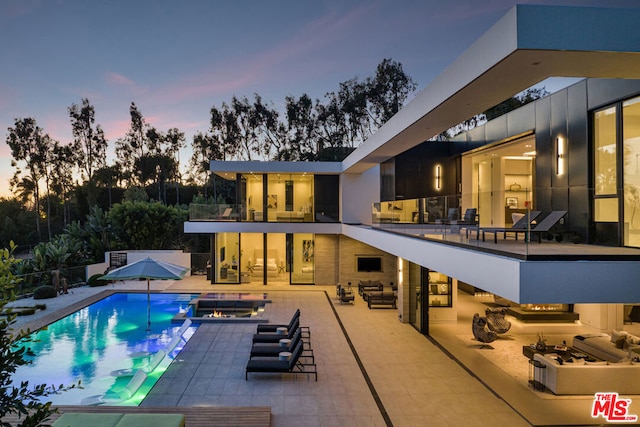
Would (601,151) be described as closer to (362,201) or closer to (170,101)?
(362,201)

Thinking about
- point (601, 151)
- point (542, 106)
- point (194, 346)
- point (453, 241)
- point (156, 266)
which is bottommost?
point (194, 346)

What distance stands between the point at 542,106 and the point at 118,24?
25.7 meters

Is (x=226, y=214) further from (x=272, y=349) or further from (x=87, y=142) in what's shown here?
(x=87, y=142)

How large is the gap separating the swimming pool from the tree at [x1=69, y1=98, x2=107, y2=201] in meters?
23.9

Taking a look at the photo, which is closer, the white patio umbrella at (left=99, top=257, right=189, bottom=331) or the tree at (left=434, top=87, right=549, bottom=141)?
the white patio umbrella at (left=99, top=257, right=189, bottom=331)

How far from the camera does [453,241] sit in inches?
322

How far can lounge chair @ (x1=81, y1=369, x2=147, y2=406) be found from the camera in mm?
8586

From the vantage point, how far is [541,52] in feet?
18.0

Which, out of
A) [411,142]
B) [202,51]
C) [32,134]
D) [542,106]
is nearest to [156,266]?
[411,142]

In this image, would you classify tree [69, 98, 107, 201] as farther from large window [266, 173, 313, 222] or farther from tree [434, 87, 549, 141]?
tree [434, 87, 549, 141]

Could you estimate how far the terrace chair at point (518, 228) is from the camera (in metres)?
6.61

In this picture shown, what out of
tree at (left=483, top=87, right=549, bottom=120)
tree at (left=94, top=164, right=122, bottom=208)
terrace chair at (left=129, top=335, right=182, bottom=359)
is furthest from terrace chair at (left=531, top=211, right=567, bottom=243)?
tree at (left=94, top=164, right=122, bottom=208)

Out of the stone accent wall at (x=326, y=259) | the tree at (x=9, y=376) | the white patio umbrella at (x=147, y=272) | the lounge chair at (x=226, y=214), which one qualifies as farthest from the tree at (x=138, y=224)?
the tree at (x=9, y=376)
